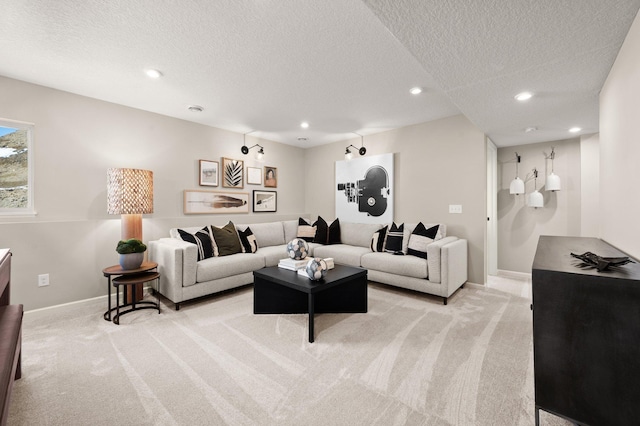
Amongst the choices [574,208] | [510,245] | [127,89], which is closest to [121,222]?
[127,89]

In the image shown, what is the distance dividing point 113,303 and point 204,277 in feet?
3.76

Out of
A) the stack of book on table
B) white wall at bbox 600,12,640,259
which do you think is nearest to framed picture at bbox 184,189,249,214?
the stack of book on table

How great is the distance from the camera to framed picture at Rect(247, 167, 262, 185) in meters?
4.88

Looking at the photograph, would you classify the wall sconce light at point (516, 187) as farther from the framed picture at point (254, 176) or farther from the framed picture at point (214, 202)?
the framed picture at point (214, 202)

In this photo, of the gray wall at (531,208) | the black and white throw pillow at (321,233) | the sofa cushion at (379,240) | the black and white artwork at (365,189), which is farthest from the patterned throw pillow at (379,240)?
the gray wall at (531,208)

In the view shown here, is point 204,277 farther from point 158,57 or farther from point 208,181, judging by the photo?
point 158,57

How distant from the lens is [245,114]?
3.75 m

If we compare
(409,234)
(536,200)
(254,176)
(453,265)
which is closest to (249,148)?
(254,176)

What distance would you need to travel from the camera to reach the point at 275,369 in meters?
1.90

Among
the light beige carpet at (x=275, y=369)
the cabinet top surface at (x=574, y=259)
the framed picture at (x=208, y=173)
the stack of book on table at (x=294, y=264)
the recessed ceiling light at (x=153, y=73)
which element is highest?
the recessed ceiling light at (x=153, y=73)

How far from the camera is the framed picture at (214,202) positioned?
409 centimetres

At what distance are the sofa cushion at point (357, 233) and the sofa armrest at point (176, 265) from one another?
2.50m

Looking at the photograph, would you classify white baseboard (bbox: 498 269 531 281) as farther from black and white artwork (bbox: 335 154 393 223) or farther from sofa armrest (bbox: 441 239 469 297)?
black and white artwork (bbox: 335 154 393 223)

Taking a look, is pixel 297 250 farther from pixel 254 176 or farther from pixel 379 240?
pixel 254 176
